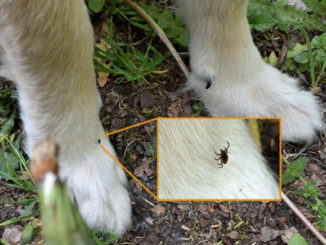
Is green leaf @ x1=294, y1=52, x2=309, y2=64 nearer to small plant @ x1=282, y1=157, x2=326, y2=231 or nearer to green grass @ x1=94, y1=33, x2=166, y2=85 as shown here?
small plant @ x1=282, y1=157, x2=326, y2=231

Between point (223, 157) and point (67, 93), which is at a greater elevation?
point (67, 93)

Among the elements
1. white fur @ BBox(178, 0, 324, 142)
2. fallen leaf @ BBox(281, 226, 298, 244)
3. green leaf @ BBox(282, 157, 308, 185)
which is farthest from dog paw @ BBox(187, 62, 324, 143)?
fallen leaf @ BBox(281, 226, 298, 244)

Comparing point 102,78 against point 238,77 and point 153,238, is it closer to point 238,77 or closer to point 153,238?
point 238,77

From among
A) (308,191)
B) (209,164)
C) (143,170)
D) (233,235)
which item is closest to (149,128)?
(143,170)

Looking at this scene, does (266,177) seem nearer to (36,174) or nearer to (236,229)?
(236,229)

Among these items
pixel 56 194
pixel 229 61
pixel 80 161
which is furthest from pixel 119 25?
pixel 56 194
